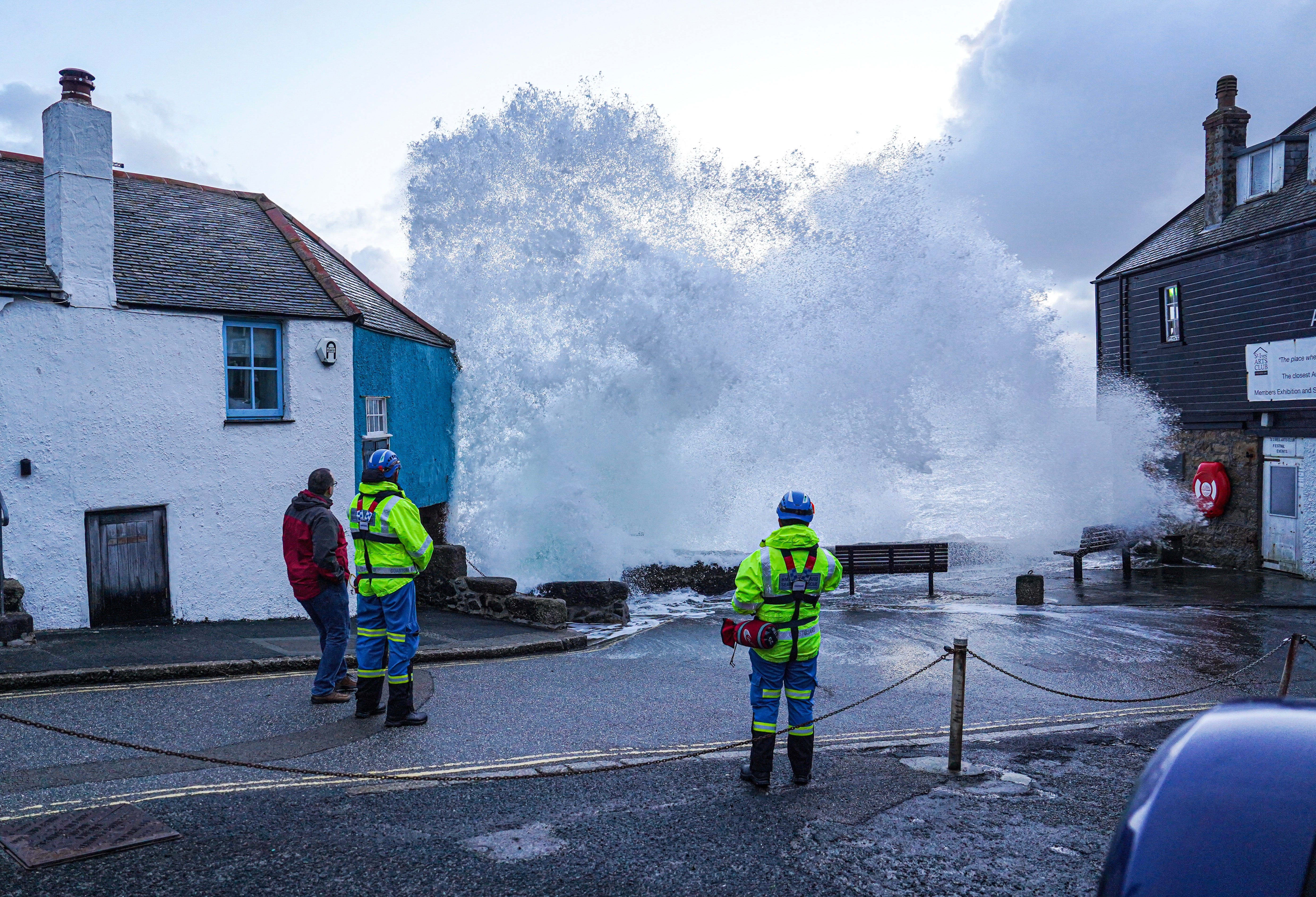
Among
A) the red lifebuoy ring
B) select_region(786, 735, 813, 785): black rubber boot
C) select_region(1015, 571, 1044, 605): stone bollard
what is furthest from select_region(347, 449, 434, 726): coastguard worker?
the red lifebuoy ring

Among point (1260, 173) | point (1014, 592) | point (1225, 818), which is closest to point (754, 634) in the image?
point (1225, 818)

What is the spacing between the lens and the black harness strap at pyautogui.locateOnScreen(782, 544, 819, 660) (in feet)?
18.8

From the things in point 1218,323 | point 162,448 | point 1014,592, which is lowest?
point 1014,592

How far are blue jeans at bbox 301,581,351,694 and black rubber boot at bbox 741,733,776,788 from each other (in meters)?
3.57

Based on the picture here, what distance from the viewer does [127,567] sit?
11828 millimetres

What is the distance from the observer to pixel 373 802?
16.9 ft

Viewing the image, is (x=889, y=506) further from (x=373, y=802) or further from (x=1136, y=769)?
(x=373, y=802)

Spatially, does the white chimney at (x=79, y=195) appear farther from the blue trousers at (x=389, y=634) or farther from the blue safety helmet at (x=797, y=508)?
the blue safety helmet at (x=797, y=508)

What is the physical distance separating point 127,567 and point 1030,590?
1339cm

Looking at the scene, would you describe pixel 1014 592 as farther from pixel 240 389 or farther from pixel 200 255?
pixel 200 255

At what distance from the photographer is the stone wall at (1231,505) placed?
20.0m

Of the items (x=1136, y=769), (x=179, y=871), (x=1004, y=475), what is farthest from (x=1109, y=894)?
(x=1004, y=475)

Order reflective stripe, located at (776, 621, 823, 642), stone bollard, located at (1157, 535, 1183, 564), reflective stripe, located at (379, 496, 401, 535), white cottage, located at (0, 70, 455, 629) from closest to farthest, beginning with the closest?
reflective stripe, located at (776, 621, 823, 642) < reflective stripe, located at (379, 496, 401, 535) < white cottage, located at (0, 70, 455, 629) < stone bollard, located at (1157, 535, 1183, 564)

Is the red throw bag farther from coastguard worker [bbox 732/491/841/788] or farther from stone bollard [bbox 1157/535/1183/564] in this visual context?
stone bollard [bbox 1157/535/1183/564]
